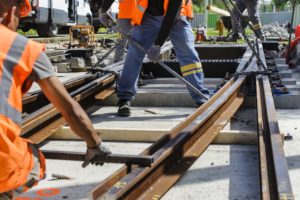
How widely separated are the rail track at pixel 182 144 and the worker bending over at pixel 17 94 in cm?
38

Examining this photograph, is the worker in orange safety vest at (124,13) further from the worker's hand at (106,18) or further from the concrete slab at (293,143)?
the concrete slab at (293,143)

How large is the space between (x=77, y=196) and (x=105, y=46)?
10.9 m

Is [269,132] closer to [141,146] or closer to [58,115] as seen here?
[141,146]

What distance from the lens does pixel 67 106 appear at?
88.5 inches

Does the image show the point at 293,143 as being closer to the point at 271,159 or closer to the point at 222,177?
the point at 222,177

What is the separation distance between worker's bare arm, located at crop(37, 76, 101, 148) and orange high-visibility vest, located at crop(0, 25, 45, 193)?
11 cm

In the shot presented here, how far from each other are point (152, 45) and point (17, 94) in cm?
341

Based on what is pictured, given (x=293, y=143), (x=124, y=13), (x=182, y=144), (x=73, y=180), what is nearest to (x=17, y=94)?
(x=73, y=180)

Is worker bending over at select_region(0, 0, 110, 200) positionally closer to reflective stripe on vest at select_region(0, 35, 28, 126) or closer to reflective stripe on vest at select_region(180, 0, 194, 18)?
reflective stripe on vest at select_region(0, 35, 28, 126)

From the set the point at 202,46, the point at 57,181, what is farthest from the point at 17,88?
the point at 202,46

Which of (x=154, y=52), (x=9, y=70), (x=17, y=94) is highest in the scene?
(x=9, y=70)

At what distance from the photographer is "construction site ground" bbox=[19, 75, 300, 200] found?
10.7ft

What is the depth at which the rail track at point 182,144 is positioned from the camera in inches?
107

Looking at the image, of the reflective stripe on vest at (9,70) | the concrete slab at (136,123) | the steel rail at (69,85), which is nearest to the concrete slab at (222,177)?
the concrete slab at (136,123)
